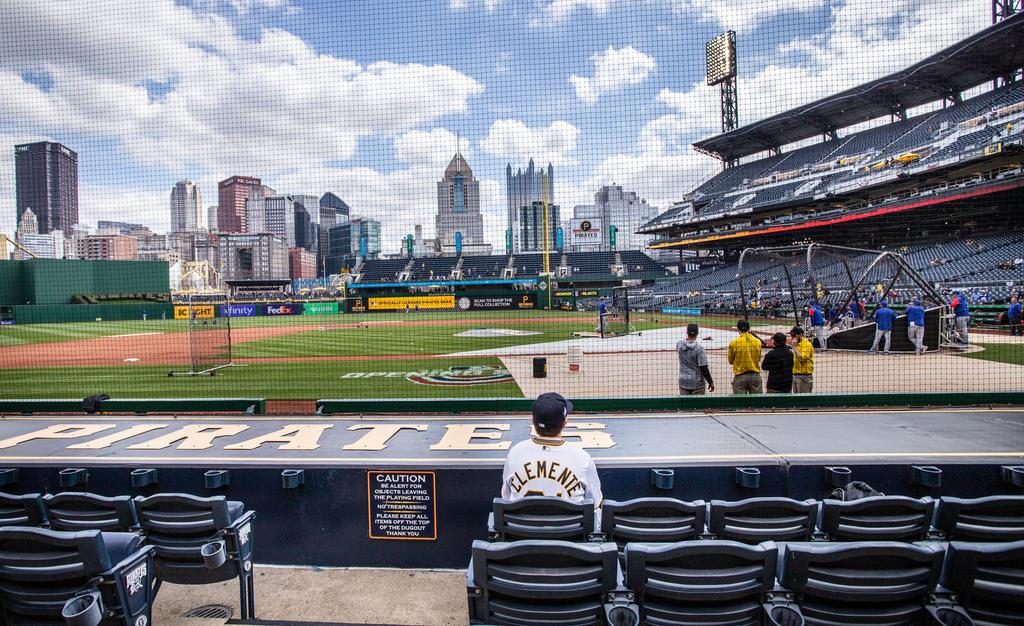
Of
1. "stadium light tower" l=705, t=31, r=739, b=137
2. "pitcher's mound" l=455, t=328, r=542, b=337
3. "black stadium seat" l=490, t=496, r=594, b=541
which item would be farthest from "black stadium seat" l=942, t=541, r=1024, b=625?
"pitcher's mound" l=455, t=328, r=542, b=337

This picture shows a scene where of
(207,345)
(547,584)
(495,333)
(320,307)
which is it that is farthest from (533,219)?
(320,307)

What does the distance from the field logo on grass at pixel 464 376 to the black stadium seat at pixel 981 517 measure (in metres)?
8.63

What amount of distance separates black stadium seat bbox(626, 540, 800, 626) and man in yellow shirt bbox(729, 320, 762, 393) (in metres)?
5.29

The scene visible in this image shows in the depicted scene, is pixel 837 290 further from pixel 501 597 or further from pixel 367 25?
pixel 501 597

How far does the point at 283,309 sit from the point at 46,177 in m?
42.8

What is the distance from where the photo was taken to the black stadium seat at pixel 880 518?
2.53 metres

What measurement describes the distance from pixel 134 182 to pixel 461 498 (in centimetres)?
838

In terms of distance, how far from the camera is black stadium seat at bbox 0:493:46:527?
288cm

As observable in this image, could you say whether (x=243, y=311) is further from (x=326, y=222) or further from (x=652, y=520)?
(x=652, y=520)

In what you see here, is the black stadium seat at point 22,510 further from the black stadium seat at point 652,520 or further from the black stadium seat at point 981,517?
the black stadium seat at point 981,517

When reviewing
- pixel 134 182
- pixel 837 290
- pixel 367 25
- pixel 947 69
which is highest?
pixel 947 69

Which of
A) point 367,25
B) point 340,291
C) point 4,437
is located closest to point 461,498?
point 4,437

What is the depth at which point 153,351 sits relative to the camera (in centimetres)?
1919

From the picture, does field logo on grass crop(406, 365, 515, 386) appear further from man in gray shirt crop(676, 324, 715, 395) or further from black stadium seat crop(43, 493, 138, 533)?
black stadium seat crop(43, 493, 138, 533)
